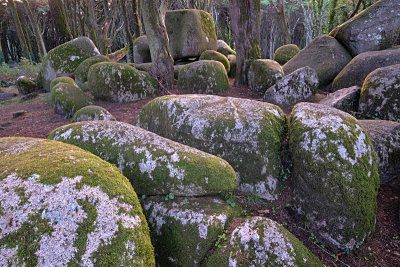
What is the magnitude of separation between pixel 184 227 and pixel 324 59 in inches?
310

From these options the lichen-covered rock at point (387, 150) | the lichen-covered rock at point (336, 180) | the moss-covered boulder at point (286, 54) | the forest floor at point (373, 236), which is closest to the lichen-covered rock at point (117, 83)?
the forest floor at point (373, 236)

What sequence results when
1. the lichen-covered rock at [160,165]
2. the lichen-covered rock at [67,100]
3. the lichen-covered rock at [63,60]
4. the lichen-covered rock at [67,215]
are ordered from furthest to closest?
1. the lichen-covered rock at [63,60]
2. the lichen-covered rock at [67,100]
3. the lichen-covered rock at [160,165]
4. the lichen-covered rock at [67,215]

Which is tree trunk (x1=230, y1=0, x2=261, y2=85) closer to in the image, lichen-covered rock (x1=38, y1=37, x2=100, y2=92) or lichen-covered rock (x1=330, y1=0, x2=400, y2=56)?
lichen-covered rock (x1=330, y1=0, x2=400, y2=56)

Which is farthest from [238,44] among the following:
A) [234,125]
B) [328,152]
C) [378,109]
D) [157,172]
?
[157,172]

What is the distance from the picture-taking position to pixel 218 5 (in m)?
24.9

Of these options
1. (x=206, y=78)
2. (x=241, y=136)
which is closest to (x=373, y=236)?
(x=241, y=136)

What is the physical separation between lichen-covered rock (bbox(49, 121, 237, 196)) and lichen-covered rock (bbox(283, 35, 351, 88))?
6.69 meters

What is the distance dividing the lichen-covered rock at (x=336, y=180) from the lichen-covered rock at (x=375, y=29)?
6.39 metres

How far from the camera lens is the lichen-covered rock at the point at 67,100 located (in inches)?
273

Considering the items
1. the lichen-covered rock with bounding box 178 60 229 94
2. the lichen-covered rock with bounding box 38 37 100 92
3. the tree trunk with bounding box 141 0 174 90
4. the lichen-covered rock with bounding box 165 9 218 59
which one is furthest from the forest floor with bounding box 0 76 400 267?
the lichen-covered rock with bounding box 38 37 100 92

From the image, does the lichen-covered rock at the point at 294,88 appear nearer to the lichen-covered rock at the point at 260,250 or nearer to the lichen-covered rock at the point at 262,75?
the lichen-covered rock at the point at 262,75

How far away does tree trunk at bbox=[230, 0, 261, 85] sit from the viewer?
318 inches

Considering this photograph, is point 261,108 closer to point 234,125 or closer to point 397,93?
point 234,125

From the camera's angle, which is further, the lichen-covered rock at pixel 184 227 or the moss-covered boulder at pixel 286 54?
the moss-covered boulder at pixel 286 54
